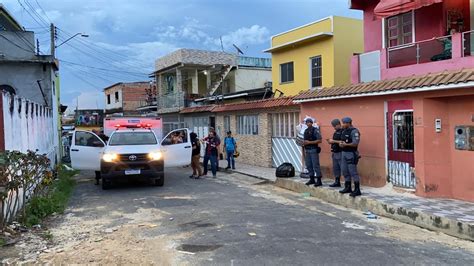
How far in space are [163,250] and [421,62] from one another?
29.4 feet

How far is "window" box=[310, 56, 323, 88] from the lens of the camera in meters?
19.4

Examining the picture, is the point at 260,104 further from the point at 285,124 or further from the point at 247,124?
the point at 247,124

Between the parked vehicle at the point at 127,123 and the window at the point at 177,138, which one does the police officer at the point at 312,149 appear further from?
the parked vehicle at the point at 127,123

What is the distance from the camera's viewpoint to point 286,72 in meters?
21.6

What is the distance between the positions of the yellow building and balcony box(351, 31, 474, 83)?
220 inches

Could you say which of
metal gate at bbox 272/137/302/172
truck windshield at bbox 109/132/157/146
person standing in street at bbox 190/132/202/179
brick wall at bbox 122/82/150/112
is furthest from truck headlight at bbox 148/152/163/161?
brick wall at bbox 122/82/150/112

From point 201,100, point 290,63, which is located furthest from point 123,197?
point 201,100

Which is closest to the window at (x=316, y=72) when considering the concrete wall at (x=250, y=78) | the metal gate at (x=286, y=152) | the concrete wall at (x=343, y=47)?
the concrete wall at (x=343, y=47)

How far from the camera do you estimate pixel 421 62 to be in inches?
462

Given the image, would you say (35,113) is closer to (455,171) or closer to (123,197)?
(123,197)

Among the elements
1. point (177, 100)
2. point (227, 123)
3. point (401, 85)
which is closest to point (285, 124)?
point (227, 123)

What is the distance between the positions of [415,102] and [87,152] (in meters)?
9.54

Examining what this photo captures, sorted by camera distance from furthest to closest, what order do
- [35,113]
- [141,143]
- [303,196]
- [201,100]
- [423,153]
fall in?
[201,100] < [141,143] < [35,113] < [303,196] < [423,153]

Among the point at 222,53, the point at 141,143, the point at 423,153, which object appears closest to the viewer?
the point at 423,153
